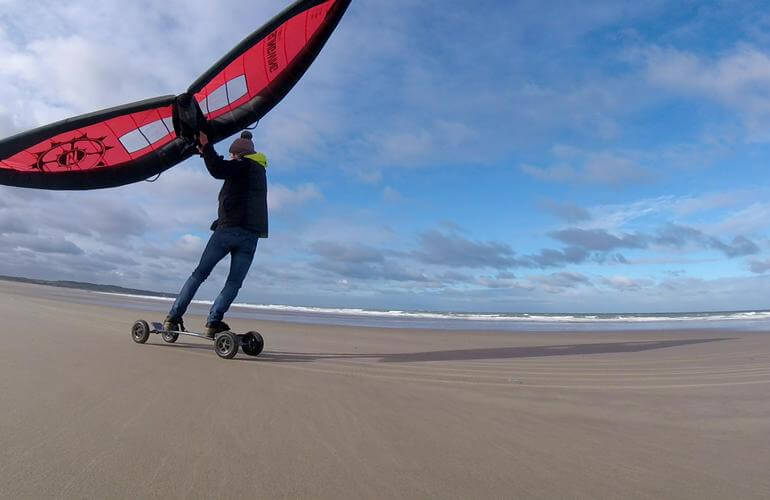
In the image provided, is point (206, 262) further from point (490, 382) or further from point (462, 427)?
point (462, 427)

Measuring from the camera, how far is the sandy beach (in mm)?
1480

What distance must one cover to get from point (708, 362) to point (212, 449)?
5805mm

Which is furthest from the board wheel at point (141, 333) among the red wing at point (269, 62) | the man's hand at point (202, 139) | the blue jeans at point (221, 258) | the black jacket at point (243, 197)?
the red wing at point (269, 62)

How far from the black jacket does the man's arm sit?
0.09 feet

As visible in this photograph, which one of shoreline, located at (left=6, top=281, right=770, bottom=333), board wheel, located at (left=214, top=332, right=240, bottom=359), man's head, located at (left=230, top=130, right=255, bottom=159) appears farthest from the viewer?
shoreline, located at (left=6, top=281, right=770, bottom=333)

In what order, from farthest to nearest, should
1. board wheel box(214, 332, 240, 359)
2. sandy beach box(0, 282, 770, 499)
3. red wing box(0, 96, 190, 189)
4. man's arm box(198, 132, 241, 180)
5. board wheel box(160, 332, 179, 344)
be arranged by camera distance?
1. red wing box(0, 96, 190, 189)
2. board wheel box(160, 332, 179, 344)
3. man's arm box(198, 132, 241, 180)
4. board wheel box(214, 332, 240, 359)
5. sandy beach box(0, 282, 770, 499)

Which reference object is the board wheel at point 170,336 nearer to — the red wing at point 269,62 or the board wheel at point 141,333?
the board wheel at point 141,333

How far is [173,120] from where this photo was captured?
15.5 feet

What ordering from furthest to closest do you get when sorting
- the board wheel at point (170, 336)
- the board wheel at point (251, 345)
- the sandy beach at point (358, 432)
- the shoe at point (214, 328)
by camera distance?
the board wheel at point (170, 336)
the shoe at point (214, 328)
the board wheel at point (251, 345)
the sandy beach at point (358, 432)

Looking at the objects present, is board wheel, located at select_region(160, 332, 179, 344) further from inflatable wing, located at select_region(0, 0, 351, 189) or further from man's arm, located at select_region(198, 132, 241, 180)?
inflatable wing, located at select_region(0, 0, 351, 189)

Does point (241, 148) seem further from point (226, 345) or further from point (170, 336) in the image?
point (170, 336)

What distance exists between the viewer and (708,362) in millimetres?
5262

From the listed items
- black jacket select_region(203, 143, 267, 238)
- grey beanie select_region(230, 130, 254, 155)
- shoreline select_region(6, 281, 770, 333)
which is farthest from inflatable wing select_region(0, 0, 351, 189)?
shoreline select_region(6, 281, 770, 333)

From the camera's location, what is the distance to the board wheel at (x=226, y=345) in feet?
14.0
